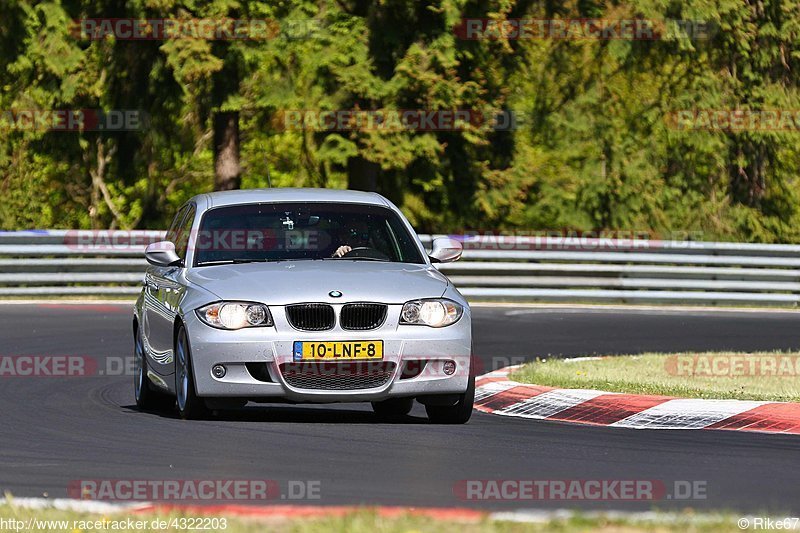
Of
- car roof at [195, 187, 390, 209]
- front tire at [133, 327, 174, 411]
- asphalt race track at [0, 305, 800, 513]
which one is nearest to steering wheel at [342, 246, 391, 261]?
car roof at [195, 187, 390, 209]

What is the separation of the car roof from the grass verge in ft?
7.32

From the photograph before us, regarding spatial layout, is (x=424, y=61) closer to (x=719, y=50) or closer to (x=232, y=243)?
(x=719, y=50)

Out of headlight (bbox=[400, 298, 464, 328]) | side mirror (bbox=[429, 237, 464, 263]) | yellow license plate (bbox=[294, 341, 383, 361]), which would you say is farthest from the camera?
side mirror (bbox=[429, 237, 464, 263])

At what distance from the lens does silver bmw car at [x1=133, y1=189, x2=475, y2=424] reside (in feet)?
35.7

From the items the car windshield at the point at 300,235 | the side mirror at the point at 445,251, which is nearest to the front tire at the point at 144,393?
the car windshield at the point at 300,235

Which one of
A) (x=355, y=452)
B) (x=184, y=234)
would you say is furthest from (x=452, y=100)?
(x=355, y=452)

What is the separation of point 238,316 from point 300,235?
1.33 metres

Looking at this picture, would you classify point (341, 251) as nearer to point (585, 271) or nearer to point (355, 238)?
point (355, 238)

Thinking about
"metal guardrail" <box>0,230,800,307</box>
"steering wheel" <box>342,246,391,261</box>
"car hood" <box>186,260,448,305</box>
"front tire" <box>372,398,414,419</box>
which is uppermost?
"steering wheel" <box>342,246,391,261</box>

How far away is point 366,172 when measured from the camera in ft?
109

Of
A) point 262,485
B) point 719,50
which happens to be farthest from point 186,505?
point 719,50

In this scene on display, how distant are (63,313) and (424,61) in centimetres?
1116

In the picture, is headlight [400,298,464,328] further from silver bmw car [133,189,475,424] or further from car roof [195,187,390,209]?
car roof [195,187,390,209]

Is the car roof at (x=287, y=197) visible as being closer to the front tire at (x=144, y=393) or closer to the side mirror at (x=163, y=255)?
the side mirror at (x=163, y=255)
